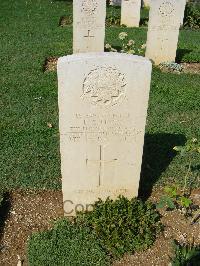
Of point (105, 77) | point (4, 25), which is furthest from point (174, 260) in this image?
point (4, 25)

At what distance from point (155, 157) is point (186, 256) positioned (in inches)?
81.1

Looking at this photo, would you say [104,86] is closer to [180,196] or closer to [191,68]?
[180,196]

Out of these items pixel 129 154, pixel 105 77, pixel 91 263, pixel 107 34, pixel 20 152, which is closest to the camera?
pixel 105 77

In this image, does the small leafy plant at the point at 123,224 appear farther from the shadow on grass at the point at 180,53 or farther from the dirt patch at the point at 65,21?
the dirt patch at the point at 65,21

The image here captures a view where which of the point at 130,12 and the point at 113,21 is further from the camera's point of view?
the point at 113,21

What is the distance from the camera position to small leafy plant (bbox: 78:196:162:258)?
4305mm

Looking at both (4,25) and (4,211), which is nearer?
(4,211)

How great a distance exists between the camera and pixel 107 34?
12531mm

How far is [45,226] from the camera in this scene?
4.67m

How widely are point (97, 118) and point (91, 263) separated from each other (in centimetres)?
152

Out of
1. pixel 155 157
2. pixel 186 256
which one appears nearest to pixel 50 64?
pixel 155 157

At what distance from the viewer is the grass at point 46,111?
5.58 metres

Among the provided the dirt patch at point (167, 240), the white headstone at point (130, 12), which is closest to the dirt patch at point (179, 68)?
the white headstone at point (130, 12)

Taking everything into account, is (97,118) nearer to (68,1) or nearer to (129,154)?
(129,154)
